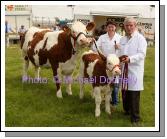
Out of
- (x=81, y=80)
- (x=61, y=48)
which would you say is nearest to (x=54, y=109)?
A: (x=81, y=80)

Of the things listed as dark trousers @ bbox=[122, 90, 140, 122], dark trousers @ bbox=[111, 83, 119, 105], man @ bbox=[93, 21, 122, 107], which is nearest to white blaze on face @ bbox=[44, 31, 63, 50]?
man @ bbox=[93, 21, 122, 107]

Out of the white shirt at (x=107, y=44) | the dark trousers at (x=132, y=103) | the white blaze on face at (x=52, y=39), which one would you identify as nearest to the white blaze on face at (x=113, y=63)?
the dark trousers at (x=132, y=103)

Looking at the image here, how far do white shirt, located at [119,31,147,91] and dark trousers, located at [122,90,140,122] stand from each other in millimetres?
125

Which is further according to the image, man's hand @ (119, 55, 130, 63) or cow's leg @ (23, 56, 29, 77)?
cow's leg @ (23, 56, 29, 77)

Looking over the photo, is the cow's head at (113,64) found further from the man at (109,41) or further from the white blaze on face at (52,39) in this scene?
the white blaze on face at (52,39)

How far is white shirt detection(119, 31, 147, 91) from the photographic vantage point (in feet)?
22.9

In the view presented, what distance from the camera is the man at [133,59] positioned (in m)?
6.98

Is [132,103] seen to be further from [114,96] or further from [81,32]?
[81,32]

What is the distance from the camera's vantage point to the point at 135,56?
6.93 meters

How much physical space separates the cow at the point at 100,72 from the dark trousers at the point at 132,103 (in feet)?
1.05

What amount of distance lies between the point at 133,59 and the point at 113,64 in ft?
1.11

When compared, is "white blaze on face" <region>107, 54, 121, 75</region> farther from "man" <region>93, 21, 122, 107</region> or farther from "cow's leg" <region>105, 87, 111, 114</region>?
"man" <region>93, 21, 122, 107</region>

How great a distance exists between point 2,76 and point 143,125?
2512mm

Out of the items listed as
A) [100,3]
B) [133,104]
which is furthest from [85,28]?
[133,104]
